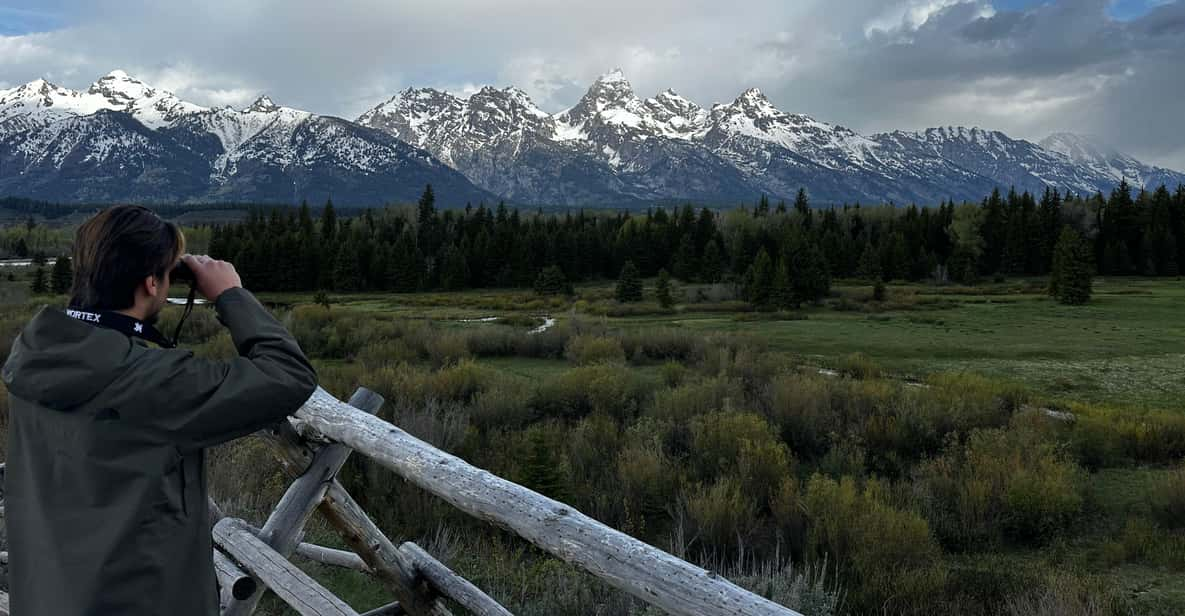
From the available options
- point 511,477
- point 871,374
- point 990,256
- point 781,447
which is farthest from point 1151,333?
point 990,256

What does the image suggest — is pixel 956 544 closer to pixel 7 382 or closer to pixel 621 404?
pixel 621 404

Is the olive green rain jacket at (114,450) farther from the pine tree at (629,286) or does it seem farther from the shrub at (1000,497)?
the pine tree at (629,286)

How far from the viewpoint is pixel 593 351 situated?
2106 cm

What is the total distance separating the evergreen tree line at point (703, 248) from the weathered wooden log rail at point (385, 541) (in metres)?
56.3

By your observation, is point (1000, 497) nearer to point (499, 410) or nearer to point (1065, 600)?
point (1065, 600)

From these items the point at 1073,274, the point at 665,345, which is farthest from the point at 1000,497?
the point at 1073,274

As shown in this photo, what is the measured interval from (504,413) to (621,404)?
7.69 ft

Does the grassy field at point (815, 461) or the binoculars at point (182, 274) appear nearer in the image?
the binoculars at point (182, 274)

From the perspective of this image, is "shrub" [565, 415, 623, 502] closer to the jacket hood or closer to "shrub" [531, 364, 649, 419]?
"shrub" [531, 364, 649, 419]

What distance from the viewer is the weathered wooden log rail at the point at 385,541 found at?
3.06 meters

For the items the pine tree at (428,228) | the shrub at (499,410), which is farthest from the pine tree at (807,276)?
the pine tree at (428,228)

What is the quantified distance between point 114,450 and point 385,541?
8.00ft

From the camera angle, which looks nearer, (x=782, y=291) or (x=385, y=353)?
(x=385, y=353)

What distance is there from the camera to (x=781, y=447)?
9.68 m
